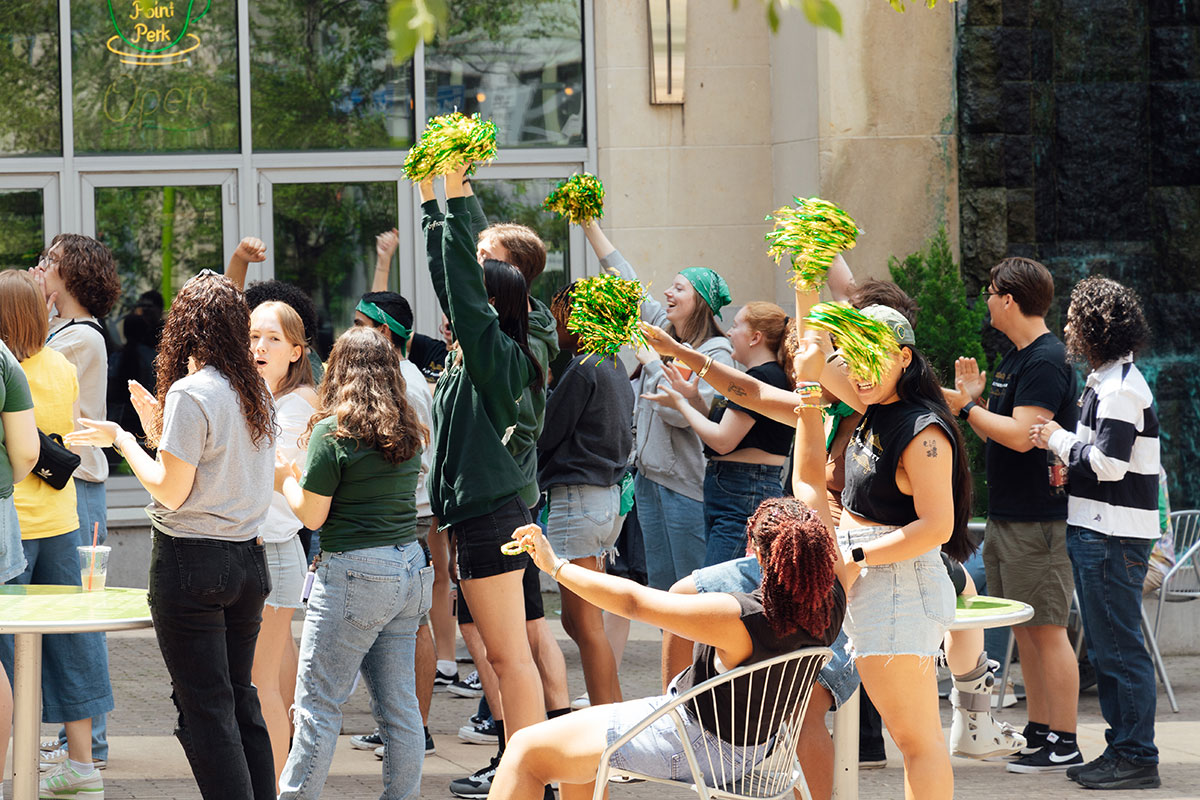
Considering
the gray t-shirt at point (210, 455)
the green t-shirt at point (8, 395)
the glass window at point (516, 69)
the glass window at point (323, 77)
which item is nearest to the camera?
the gray t-shirt at point (210, 455)

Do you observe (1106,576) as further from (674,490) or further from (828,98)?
(828,98)

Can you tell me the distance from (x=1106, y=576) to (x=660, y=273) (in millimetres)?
4434

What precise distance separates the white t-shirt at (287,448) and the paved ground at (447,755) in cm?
112

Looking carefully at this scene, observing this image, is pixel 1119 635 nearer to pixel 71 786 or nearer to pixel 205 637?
pixel 205 637

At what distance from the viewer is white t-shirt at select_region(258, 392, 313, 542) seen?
4945 millimetres

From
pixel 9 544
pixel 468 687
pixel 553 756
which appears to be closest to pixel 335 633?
pixel 553 756

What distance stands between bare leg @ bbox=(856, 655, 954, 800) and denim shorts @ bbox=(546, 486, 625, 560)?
70.7 inches

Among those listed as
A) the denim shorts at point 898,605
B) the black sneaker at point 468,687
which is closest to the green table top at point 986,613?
the denim shorts at point 898,605

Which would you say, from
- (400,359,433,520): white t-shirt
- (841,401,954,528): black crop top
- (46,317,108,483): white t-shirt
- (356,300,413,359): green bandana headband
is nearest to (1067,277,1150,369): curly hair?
(841,401,954,528): black crop top

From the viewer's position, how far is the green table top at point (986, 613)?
4469 millimetres

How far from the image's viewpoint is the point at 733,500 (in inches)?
223

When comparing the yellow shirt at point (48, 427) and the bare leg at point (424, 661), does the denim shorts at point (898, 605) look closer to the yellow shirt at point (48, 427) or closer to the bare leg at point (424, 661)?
A: the bare leg at point (424, 661)

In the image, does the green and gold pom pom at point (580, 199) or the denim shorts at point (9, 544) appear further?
the green and gold pom pom at point (580, 199)

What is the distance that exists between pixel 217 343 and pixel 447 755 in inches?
98.7
